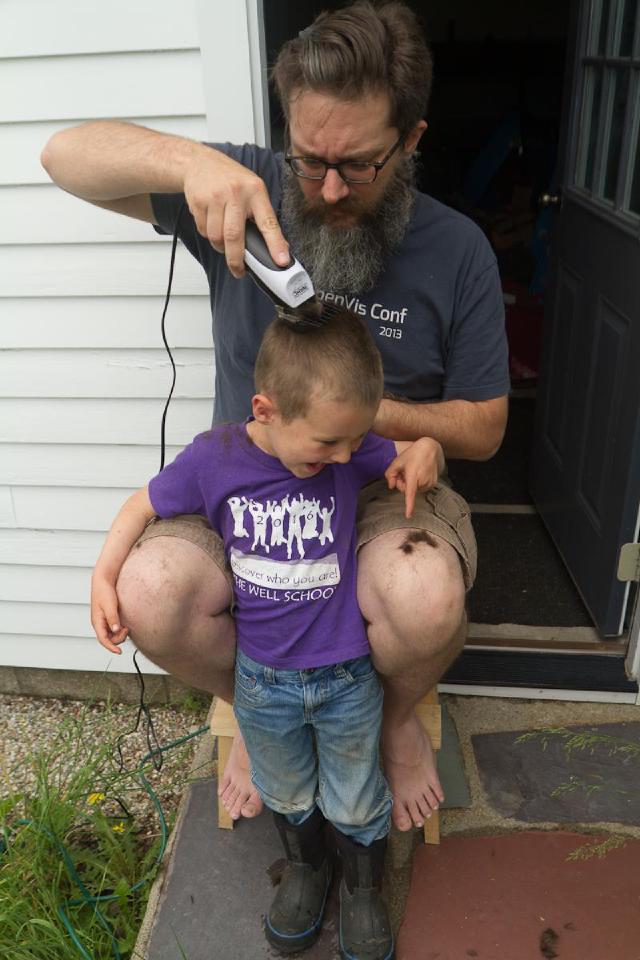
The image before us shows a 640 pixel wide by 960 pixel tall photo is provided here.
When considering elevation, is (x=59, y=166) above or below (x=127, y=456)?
above

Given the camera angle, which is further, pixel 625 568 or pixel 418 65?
pixel 625 568

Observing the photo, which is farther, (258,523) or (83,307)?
(83,307)

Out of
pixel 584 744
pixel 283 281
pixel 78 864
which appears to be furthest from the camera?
pixel 584 744

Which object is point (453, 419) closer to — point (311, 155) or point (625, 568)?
point (311, 155)

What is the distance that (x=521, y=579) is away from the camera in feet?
9.30

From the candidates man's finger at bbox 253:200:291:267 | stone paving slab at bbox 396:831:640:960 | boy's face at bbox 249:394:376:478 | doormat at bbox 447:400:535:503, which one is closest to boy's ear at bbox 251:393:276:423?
boy's face at bbox 249:394:376:478

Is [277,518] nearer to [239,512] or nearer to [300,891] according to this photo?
[239,512]

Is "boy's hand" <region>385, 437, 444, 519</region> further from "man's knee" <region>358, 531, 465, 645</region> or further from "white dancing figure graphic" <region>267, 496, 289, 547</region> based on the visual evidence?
"white dancing figure graphic" <region>267, 496, 289, 547</region>

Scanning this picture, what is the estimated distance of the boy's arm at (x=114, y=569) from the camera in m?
1.53

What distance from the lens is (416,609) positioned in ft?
4.78

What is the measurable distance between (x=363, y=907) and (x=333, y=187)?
4.54ft

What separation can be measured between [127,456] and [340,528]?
106 cm

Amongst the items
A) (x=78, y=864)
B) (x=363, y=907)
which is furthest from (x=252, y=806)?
(x=78, y=864)

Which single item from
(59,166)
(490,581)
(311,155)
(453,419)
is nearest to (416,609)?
(453,419)
